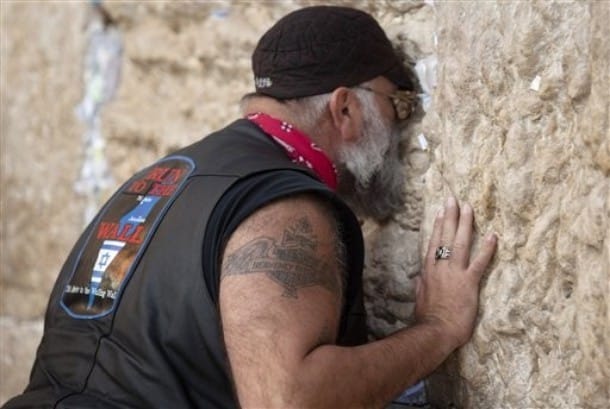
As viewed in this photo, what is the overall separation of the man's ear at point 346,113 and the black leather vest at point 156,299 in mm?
202

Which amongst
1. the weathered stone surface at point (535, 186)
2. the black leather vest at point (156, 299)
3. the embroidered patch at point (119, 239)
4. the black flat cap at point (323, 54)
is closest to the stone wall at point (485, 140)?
the weathered stone surface at point (535, 186)

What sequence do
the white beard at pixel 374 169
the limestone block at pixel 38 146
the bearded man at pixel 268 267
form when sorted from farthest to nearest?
the limestone block at pixel 38 146 → the white beard at pixel 374 169 → the bearded man at pixel 268 267

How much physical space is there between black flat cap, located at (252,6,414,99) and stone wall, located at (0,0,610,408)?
13 centimetres

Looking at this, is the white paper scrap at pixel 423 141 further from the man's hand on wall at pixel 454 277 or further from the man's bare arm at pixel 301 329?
the man's bare arm at pixel 301 329

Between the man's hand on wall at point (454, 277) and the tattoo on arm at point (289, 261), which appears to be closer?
the tattoo on arm at point (289, 261)

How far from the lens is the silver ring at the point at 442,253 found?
2.27 m

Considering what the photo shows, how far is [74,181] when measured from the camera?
360 centimetres

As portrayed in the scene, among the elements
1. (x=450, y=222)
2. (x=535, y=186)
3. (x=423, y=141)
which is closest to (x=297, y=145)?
(x=423, y=141)

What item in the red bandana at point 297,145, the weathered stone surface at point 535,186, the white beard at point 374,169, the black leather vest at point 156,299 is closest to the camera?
the weathered stone surface at point 535,186

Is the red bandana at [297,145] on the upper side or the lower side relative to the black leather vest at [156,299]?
upper

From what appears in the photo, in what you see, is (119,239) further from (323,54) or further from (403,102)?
(403,102)

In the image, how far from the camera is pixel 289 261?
6.64 feet

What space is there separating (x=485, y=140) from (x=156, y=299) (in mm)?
727

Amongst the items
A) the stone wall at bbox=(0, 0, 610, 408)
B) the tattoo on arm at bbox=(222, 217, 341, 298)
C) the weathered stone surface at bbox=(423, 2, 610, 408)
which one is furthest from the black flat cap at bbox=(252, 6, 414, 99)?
the tattoo on arm at bbox=(222, 217, 341, 298)
